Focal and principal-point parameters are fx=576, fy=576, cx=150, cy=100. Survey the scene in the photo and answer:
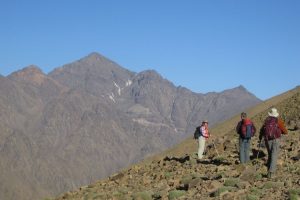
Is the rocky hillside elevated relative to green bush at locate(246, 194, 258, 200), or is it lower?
elevated

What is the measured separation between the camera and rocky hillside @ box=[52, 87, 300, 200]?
15305 millimetres

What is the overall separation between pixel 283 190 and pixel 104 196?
22.9 feet

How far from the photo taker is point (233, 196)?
48.8 feet

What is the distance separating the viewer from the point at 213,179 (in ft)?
57.8

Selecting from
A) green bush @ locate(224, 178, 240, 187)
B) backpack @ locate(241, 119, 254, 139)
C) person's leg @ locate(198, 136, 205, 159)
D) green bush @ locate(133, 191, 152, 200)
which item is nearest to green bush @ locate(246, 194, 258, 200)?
green bush @ locate(224, 178, 240, 187)

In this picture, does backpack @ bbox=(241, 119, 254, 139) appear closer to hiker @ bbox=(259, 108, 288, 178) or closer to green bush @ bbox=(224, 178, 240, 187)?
hiker @ bbox=(259, 108, 288, 178)

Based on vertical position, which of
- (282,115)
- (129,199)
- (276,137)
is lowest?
(129,199)

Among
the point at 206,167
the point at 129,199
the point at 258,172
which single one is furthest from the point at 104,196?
the point at 258,172

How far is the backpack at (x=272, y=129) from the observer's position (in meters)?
17.6

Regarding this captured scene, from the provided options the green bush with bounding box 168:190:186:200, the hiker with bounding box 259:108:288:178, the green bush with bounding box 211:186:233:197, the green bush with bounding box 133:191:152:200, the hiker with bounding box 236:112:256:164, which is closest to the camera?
the green bush with bounding box 211:186:233:197

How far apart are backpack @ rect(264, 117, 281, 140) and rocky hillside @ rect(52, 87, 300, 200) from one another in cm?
107

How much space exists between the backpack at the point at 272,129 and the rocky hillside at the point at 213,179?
3.50 feet

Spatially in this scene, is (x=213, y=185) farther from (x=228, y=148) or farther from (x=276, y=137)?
(x=228, y=148)

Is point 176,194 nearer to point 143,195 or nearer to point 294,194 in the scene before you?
point 143,195
